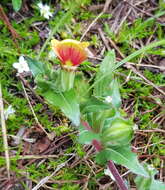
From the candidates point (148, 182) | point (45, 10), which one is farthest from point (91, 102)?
point (45, 10)

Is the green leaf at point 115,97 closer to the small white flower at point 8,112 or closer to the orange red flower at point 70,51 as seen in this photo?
the orange red flower at point 70,51

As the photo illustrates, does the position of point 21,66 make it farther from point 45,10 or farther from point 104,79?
point 104,79

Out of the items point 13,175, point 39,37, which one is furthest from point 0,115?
point 39,37

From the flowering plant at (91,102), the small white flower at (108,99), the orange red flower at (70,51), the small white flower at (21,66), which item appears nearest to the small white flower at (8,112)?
the small white flower at (21,66)

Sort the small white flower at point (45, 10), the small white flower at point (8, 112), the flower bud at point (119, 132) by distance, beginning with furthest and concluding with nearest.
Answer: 1. the small white flower at point (45, 10)
2. the small white flower at point (8, 112)
3. the flower bud at point (119, 132)

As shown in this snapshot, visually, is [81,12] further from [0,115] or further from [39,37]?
[0,115]

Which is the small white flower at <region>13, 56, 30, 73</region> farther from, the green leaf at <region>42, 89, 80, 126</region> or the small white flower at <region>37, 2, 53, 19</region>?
the green leaf at <region>42, 89, 80, 126</region>
